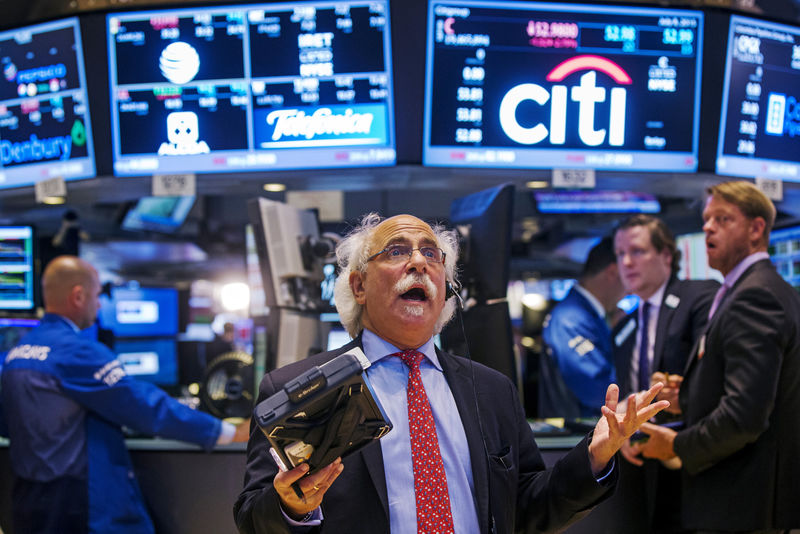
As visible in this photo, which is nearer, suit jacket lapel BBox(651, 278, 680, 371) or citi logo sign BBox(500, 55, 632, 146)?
suit jacket lapel BBox(651, 278, 680, 371)

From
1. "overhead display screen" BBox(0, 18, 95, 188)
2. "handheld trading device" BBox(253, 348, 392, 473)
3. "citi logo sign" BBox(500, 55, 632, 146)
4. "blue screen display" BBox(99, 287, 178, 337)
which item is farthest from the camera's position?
"blue screen display" BBox(99, 287, 178, 337)

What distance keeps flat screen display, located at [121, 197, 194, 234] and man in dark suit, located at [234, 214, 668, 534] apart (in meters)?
4.25

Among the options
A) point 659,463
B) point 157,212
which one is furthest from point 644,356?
point 157,212

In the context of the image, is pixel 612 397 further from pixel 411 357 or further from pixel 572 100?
pixel 572 100

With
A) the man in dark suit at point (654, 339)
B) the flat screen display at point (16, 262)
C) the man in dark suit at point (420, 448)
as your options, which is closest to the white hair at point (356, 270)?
the man in dark suit at point (420, 448)

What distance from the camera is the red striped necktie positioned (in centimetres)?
160

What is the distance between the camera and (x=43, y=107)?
3438 mm

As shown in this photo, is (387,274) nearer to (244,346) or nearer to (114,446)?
(114,446)

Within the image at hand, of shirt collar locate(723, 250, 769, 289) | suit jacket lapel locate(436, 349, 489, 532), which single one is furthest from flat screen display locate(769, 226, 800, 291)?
suit jacket lapel locate(436, 349, 489, 532)

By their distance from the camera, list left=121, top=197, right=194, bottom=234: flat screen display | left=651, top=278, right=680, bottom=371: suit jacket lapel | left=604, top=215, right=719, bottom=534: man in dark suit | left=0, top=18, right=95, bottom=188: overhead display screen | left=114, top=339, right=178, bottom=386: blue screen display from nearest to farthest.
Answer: left=604, top=215, right=719, bottom=534: man in dark suit → left=651, top=278, right=680, bottom=371: suit jacket lapel → left=0, top=18, right=95, bottom=188: overhead display screen → left=114, top=339, right=178, bottom=386: blue screen display → left=121, top=197, right=194, bottom=234: flat screen display

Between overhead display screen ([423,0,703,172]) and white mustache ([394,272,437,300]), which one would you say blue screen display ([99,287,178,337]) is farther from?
white mustache ([394,272,437,300])

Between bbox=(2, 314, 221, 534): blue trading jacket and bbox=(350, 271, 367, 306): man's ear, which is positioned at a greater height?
bbox=(350, 271, 367, 306): man's ear

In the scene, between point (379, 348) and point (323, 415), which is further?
point (379, 348)

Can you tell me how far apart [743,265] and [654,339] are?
1.91ft
